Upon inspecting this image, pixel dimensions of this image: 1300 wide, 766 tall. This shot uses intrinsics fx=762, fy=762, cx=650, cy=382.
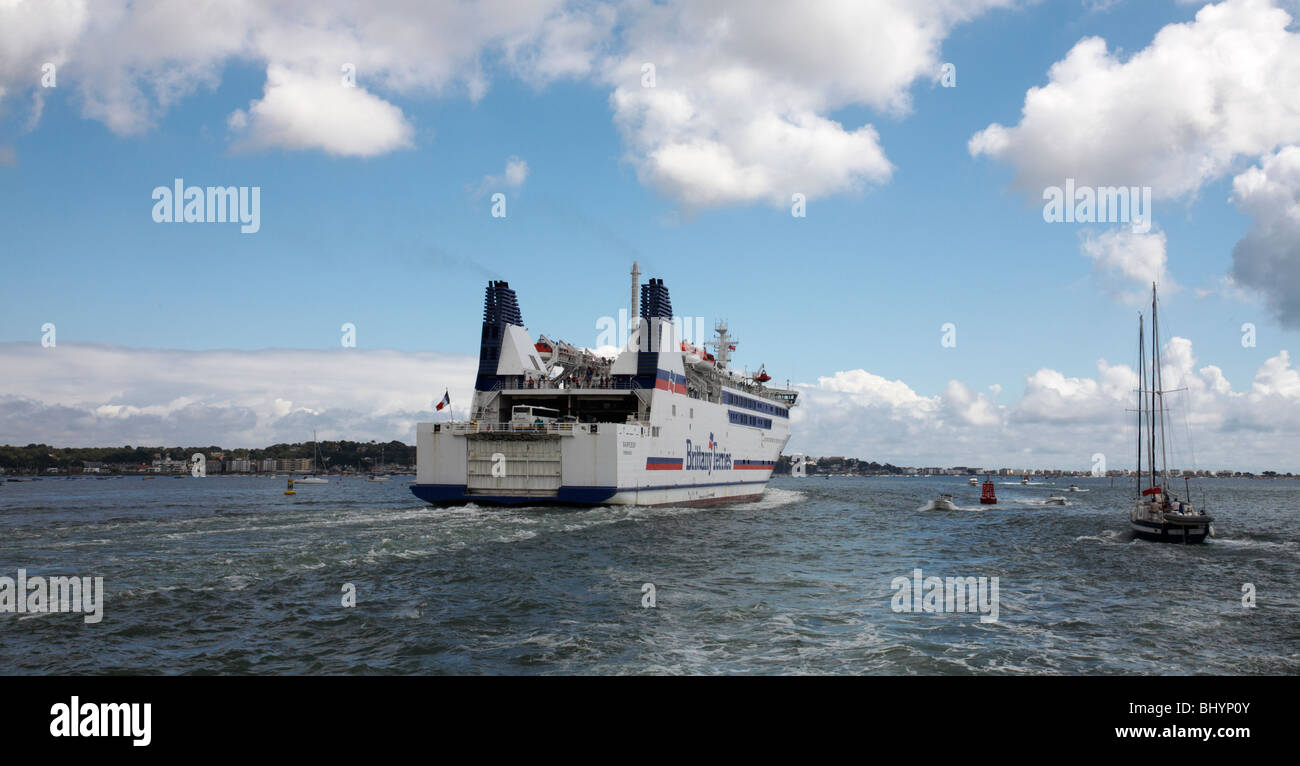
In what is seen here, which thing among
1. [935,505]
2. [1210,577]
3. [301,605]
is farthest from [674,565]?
[935,505]

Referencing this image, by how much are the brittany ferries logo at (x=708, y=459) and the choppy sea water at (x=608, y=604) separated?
70.0 ft

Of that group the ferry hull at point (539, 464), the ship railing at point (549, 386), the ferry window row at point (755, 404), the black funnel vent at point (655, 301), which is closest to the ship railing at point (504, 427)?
the ferry hull at point (539, 464)

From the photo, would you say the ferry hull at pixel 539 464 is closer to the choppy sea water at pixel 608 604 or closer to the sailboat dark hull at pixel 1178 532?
the choppy sea water at pixel 608 604

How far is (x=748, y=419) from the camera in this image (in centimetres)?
7612

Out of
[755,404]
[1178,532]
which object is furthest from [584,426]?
[755,404]

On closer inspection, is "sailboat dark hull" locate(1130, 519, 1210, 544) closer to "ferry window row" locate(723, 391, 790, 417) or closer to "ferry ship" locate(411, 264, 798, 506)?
"ferry ship" locate(411, 264, 798, 506)

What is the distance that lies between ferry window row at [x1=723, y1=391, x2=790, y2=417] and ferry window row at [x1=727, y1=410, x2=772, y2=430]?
0.82 m

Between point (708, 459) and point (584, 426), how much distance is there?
19.5 metres

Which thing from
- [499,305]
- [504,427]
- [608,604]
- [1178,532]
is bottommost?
[1178,532]

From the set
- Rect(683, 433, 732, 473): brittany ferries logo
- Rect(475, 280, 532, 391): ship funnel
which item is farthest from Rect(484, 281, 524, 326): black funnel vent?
Rect(683, 433, 732, 473): brittany ferries logo

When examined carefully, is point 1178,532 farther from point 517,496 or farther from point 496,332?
point 496,332

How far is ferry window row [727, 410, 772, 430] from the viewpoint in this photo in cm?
7093

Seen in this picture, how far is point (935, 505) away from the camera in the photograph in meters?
71.6
